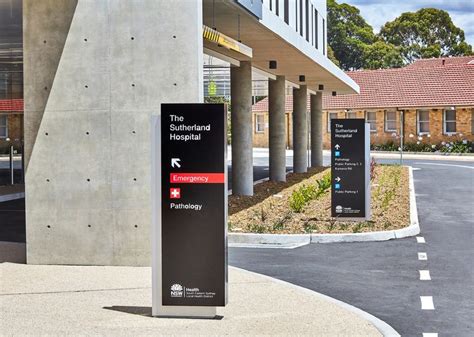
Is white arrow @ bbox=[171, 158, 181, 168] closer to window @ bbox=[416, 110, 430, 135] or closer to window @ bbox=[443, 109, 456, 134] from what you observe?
window @ bbox=[443, 109, 456, 134]

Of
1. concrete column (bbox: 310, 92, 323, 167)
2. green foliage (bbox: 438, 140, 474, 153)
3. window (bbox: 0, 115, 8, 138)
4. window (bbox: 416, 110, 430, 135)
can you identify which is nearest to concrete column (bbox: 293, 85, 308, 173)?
concrete column (bbox: 310, 92, 323, 167)

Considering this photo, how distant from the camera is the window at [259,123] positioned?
6694 centimetres

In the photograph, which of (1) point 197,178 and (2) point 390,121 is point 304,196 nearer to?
(1) point 197,178

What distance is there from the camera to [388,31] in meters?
109

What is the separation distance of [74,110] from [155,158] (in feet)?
12.4

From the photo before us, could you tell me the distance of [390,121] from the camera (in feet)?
193

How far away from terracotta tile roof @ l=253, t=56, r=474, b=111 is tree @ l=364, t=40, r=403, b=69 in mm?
32703

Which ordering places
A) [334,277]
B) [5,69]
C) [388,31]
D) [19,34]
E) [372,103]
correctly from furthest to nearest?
[388,31] → [372,103] → [5,69] → [19,34] → [334,277]

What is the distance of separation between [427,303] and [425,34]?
100 metres

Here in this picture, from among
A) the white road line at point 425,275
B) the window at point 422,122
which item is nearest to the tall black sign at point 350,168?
the white road line at point 425,275

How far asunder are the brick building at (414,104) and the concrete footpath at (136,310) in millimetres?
45634

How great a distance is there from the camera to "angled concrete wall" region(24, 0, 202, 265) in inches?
487

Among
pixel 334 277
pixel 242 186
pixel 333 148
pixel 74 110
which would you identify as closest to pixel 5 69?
pixel 242 186

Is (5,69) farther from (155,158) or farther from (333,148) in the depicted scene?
(155,158)
